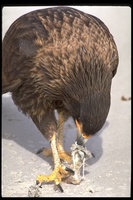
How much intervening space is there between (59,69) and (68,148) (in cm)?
156

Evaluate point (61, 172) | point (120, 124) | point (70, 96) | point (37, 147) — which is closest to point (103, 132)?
point (120, 124)

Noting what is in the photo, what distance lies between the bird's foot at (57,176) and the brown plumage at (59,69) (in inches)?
0.4

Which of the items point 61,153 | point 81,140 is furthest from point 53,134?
point 81,140

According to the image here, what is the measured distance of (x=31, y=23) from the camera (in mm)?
5637

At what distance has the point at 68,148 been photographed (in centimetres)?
645

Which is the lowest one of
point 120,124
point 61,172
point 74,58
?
point 120,124

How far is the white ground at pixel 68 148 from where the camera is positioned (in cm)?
540

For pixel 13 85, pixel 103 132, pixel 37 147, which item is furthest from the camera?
pixel 103 132

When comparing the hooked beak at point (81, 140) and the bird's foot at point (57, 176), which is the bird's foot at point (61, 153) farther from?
the hooked beak at point (81, 140)

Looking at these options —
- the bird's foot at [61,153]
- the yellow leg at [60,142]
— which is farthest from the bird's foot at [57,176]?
the yellow leg at [60,142]

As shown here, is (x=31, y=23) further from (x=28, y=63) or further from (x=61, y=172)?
(x=61, y=172)

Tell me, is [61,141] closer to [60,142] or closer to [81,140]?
[60,142]

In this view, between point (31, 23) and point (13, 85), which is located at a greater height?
point (31, 23)

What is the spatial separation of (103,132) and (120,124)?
39 centimetres
